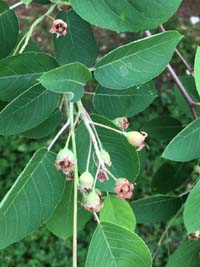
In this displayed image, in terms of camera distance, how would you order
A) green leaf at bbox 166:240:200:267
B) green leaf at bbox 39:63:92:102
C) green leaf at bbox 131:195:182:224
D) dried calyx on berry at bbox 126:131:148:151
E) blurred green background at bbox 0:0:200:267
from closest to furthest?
green leaf at bbox 39:63:92:102, dried calyx on berry at bbox 126:131:148:151, green leaf at bbox 166:240:200:267, green leaf at bbox 131:195:182:224, blurred green background at bbox 0:0:200:267

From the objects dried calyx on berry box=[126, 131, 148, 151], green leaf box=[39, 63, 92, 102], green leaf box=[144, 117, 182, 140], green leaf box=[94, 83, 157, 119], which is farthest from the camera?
green leaf box=[144, 117, 182, 140]

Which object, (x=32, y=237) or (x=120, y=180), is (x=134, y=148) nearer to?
(x=120, y=180)

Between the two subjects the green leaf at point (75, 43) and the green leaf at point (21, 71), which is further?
the green leaf at point (75, 43)

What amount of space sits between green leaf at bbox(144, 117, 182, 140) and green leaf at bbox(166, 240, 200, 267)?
1.25 ft

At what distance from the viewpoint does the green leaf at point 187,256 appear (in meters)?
1.27

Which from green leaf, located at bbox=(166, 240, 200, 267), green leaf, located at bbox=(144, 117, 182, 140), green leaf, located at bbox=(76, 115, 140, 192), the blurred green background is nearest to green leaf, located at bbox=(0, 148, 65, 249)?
green leaf, located at bbox=(76, 115, 140, 192)

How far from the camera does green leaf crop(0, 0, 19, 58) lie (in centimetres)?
115

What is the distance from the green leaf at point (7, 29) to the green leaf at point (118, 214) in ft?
1.20

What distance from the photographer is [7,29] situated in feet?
3.79

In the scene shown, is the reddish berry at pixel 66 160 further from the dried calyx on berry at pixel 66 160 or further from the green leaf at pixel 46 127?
the green leaf at pixel 46 127

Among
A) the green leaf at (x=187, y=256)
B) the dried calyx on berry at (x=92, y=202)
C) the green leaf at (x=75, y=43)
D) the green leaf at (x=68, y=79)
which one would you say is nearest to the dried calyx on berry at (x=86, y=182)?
the dried calyx on berry at (x=92, y=202)

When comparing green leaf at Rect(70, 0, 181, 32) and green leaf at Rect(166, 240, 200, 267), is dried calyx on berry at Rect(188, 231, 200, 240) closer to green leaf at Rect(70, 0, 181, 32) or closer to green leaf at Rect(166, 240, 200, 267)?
green leaf at Rect(166, 240, 200, 267)

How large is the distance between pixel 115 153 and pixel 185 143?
0.44 feet

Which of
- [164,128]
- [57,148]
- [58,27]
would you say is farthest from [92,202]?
[57,148]
